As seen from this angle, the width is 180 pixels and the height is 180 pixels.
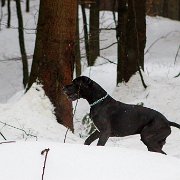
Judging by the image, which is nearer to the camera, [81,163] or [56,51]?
[81,163]

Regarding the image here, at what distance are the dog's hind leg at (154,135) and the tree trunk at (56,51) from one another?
2.04 meters

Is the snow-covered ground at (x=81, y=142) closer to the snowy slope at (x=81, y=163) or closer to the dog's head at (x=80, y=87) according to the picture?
the snowy slope at (x=81, y=163)

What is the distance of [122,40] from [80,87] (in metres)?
5.71

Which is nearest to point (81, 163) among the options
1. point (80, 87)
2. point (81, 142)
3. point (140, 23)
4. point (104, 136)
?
point (104, 136)

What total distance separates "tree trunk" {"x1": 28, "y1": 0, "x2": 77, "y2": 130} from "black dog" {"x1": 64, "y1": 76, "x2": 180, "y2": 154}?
1.39 meters

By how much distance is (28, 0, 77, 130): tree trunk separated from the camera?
7.89m

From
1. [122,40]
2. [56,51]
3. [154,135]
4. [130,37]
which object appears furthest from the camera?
[122,40]

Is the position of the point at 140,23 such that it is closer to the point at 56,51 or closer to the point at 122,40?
the point at 122,40

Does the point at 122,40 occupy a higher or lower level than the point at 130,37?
lower

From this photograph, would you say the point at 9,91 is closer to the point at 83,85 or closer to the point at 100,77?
the point at 100,77

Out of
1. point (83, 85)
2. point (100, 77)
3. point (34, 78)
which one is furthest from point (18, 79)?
point (83, 85)

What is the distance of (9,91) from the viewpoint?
20781 millimetres

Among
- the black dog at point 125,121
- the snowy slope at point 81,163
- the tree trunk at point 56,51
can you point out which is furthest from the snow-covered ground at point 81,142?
the black dog at point 125,121

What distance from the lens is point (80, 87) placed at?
674cm
